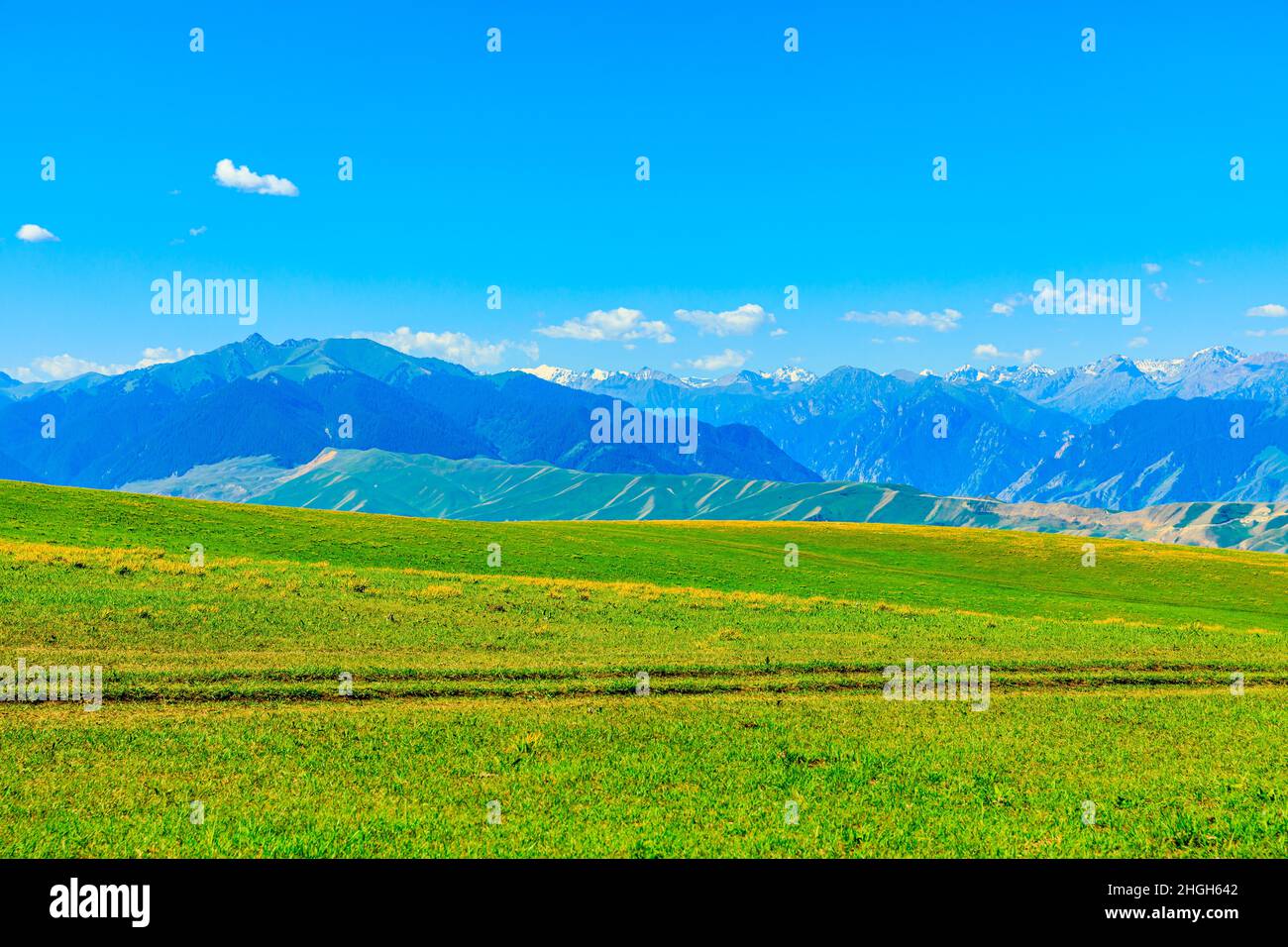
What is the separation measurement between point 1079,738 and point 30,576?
5317 centimetres

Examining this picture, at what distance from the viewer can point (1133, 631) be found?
5153 centimetres

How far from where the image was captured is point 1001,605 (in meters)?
66.5

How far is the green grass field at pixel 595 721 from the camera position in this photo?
1958 centimetres

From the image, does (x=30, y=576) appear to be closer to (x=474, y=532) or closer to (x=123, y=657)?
(x=123, y=657)

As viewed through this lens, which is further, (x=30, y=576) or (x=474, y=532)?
(x=474, y=532)

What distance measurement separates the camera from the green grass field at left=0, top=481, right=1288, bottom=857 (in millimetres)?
19578

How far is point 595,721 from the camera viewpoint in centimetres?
2920

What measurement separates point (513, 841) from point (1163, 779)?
18323 millimetres
